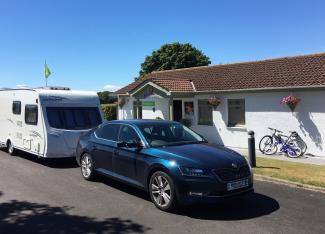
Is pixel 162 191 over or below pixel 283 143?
below

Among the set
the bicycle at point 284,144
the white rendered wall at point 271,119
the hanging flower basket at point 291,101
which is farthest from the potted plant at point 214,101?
the hanging flower basket at point 291,101

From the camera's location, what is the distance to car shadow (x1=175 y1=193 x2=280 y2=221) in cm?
656

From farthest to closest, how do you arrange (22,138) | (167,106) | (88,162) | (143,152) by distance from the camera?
(167,106) < (22,138) < (88,162) < (143,152)

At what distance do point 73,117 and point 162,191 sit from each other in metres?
6.69

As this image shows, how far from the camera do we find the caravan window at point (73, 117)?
40.5ft

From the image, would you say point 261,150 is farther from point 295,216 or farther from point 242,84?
point 295,216

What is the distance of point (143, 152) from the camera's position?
752 cm

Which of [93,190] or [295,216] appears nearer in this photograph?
[295,216]

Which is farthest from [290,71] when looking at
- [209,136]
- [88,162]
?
[88,162]

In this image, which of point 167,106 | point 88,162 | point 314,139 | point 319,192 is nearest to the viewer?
point 319,192

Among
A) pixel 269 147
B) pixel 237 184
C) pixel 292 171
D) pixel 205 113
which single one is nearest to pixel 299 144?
pixel 269 147

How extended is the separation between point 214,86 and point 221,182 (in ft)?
40.8

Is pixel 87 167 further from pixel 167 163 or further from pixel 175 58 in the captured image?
pixel 175 58

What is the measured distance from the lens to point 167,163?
683 cm
